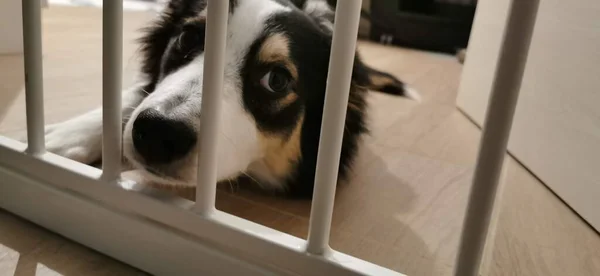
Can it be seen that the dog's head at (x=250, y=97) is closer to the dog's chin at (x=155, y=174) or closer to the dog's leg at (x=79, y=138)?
Answer: the dog's chin at (x=155, y=174)

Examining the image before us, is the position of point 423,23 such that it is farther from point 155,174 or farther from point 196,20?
point 155,174

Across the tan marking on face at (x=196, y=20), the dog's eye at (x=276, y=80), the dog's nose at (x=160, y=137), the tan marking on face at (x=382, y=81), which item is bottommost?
the tan marking on face at (x=382, y=81)

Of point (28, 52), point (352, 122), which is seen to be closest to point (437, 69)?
point (352, 122)

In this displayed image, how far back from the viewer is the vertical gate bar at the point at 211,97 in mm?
706

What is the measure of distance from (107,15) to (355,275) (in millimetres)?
524

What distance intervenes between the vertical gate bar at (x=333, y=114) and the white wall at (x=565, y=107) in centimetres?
84

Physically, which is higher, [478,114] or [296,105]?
[296,105]

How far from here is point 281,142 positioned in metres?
1.16

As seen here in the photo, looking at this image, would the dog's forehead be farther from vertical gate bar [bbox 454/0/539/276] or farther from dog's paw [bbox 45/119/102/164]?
vertical gate bar [bbox 454/0/539/276]

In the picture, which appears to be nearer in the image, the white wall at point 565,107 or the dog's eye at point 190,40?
the dog's eye at point 190,40

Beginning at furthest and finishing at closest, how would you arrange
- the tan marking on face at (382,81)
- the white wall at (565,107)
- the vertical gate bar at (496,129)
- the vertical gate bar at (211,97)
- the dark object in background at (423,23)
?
the dark object in background at (423,23)
the tan marking on face at (382,81)
the white wall at (565,107)
the vertical gate bar at (211,97)
the vertical gate bar at (496,129)

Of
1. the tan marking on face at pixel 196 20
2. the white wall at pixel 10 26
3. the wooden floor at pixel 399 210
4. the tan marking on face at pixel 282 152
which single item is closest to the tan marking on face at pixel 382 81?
the wooden floor at pixel 399 210

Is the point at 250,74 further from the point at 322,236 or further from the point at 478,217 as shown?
the point at 478,217

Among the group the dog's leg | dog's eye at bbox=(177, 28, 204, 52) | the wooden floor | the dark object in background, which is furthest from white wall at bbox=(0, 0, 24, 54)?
the dark object in background
